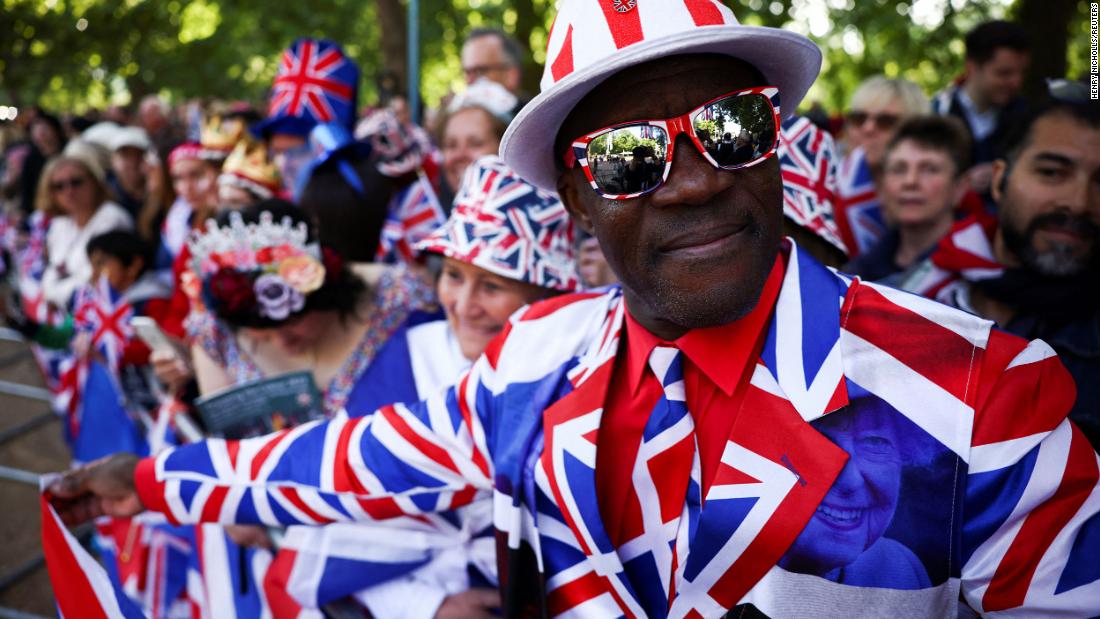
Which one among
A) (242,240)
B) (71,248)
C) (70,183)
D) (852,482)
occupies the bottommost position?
(71,248)

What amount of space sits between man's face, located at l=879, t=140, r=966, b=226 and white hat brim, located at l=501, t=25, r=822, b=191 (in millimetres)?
2134

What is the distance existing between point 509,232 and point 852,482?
60.4 inches

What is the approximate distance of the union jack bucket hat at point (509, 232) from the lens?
103 inches

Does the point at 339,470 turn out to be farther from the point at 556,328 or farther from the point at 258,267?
the point at 258,267

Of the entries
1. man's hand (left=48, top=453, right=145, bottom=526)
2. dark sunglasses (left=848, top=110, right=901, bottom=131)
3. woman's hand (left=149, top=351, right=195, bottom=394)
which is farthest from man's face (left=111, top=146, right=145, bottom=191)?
man's hand (left=48, top=453, right=145, bottom=526)

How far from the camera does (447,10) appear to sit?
13.9m

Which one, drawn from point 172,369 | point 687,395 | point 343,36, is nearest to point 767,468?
point 687,395

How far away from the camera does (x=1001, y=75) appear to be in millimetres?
4844

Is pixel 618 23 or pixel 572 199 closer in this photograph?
pixel 618 23

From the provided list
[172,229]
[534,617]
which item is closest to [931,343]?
[534,617]

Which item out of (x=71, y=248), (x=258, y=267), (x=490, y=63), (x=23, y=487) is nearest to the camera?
(x=258, y=267)

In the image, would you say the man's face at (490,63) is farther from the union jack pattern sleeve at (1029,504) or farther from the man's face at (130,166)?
the union jack pattern sleeve at (1029,504)

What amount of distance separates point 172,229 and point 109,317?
1.10m

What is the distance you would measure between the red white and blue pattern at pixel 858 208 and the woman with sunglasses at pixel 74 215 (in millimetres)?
5160
